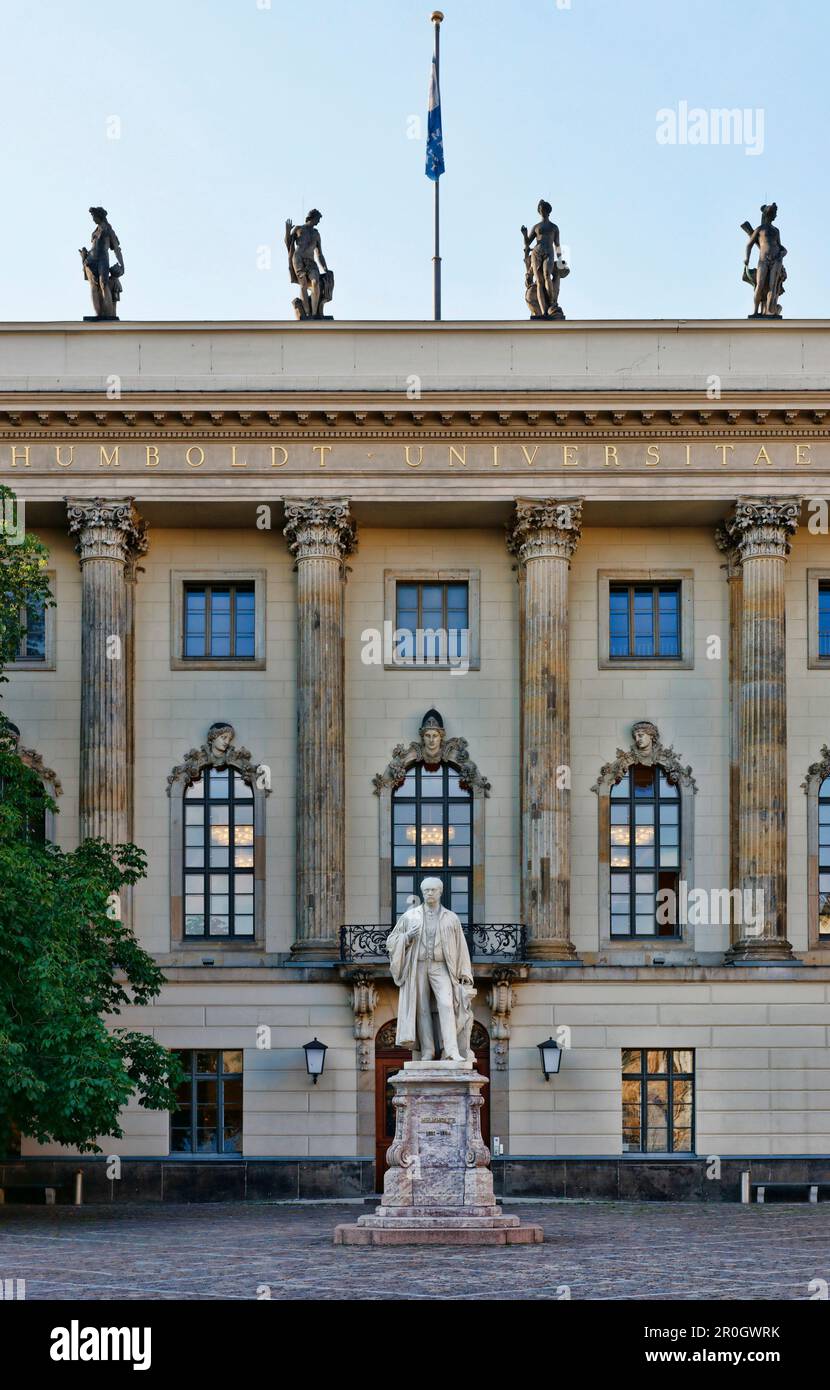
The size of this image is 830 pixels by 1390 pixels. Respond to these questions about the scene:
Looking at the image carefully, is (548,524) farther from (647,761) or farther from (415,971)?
(415,971)

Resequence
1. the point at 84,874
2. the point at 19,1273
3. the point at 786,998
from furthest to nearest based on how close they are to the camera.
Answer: the point at 786,998 → the point at 84,874 → the point at 19,1273

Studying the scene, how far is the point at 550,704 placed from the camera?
43.2 meters

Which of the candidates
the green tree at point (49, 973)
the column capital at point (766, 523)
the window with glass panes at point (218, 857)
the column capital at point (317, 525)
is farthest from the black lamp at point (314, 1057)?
the column capital at point (766, 523)

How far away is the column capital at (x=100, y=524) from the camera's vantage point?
142 feet

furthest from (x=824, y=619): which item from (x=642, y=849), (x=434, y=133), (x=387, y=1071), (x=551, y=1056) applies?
(x=434, y=133)

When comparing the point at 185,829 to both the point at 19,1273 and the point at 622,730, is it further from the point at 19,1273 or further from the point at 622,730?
the point at 19,1273

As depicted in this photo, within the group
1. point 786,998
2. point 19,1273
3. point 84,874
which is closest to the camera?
point 19,1273

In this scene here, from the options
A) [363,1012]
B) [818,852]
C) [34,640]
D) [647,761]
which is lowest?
[363,1012]

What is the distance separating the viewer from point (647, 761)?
1732 inches

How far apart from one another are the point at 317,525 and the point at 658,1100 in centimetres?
1298

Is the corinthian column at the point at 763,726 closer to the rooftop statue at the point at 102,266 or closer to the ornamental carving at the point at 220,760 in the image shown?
the ornamental carving at the point at 220,760

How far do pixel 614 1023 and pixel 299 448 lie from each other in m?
12.8

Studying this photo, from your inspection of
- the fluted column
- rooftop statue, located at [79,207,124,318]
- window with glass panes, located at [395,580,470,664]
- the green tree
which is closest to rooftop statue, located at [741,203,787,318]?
the fluted column

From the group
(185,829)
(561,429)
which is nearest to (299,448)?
(561,429)
